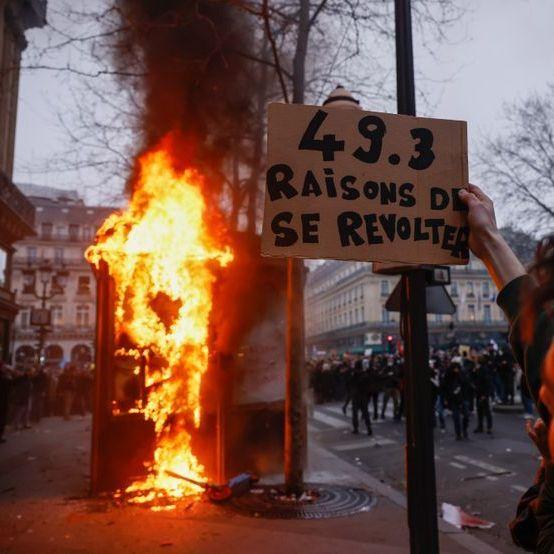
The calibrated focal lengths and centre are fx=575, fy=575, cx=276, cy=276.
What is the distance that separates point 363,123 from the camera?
2.79 m

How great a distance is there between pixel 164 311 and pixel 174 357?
66cm

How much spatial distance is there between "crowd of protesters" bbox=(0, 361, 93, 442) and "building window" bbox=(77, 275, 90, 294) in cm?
4780

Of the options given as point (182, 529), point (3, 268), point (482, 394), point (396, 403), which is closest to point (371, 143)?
point (182, 529)

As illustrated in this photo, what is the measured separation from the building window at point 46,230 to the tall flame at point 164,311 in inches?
2518

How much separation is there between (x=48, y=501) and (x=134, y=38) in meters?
8.49

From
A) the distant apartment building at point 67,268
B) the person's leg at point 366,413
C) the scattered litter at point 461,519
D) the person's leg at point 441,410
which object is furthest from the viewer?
the distant apartment building at point 67,268

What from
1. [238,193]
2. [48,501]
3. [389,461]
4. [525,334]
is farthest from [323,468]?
[238,193]

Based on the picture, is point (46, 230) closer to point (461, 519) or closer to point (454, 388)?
point (454, 388)

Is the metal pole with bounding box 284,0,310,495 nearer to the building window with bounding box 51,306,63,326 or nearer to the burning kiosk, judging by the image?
the burning kiosk

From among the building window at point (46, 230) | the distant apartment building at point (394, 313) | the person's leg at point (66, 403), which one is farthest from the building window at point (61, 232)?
the person's leg at point (66, 403)

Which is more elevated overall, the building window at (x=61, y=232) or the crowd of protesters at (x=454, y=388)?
the building window at (x=61, y=232)

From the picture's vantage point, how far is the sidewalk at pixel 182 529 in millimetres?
5188

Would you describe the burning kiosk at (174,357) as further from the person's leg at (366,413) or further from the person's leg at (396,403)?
the person's leg at (396,403)

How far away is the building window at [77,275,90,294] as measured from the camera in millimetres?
67562
